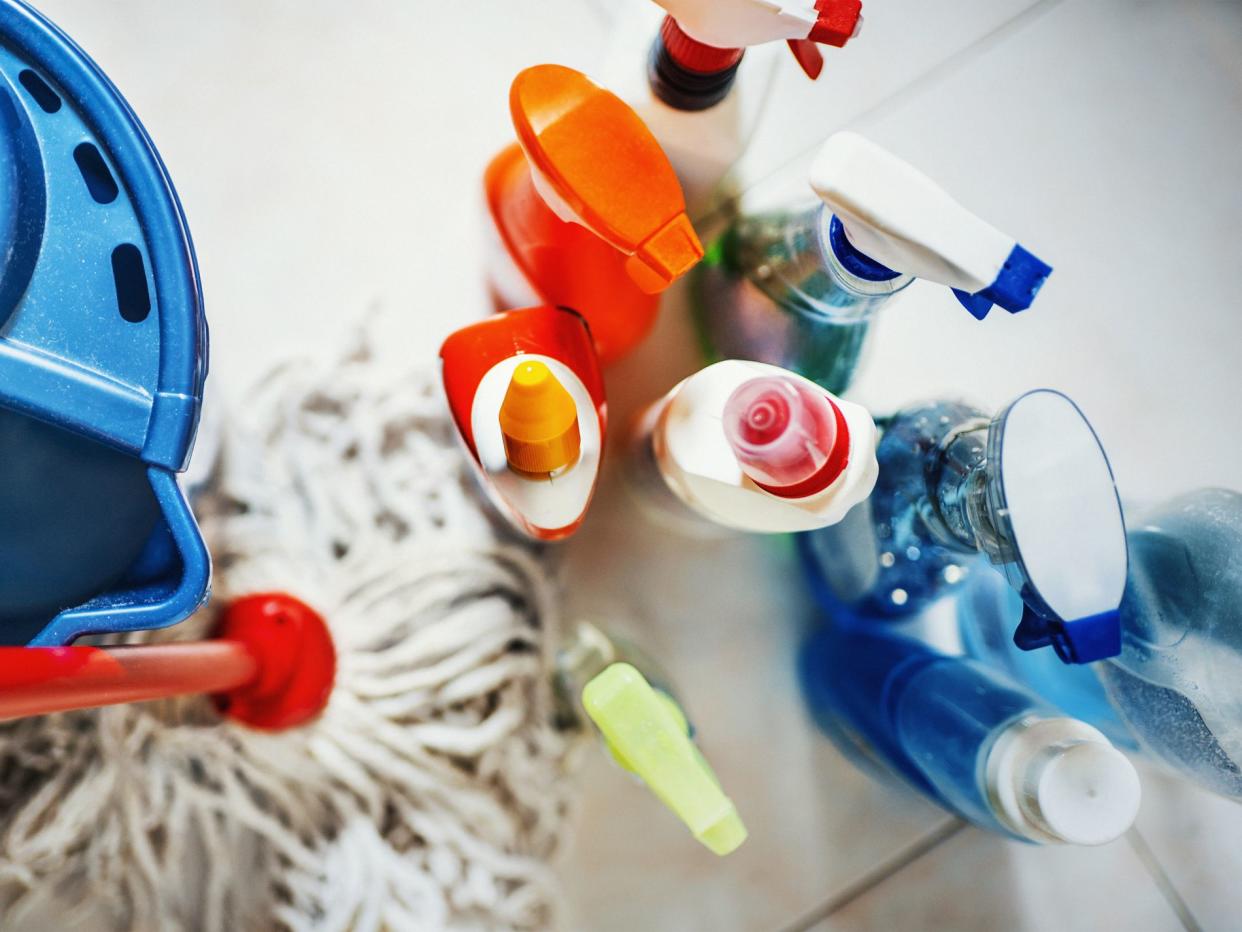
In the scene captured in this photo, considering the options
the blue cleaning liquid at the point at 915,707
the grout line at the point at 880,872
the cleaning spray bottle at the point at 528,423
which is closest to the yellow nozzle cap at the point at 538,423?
the cleaning spray bottle at the point at 528,423

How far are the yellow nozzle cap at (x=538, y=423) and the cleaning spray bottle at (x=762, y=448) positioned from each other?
5 centimetres

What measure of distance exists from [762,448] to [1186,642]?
0.68ft

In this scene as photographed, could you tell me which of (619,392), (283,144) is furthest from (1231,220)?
(283,144)

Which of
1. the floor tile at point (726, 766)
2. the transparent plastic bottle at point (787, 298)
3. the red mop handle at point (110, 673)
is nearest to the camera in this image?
the red mop handle at point (110, 673)

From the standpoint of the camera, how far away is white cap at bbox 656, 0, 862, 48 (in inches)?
13.7

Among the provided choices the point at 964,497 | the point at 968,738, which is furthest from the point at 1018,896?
the point at 964,497

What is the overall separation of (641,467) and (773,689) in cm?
16

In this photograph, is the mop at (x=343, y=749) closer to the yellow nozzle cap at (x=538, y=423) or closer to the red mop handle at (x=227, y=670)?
the red mop handle at (x=227, y=670)

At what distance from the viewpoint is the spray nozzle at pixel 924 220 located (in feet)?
1.06

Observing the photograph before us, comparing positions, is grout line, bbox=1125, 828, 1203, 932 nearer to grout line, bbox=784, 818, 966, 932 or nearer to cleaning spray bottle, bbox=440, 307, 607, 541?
grout line, bbox=784, 818, 966, 932

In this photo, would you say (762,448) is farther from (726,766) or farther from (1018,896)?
(1018,896)

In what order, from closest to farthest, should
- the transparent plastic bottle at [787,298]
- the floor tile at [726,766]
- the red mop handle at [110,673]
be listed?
the red mop handle at [110,673]
the transparent plastic bottle at [787,298]
the floor tile at [726,766]

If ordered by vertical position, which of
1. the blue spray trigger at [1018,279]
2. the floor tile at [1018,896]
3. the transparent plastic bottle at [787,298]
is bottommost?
the floor tile at [1018,896]

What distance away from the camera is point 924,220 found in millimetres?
324
